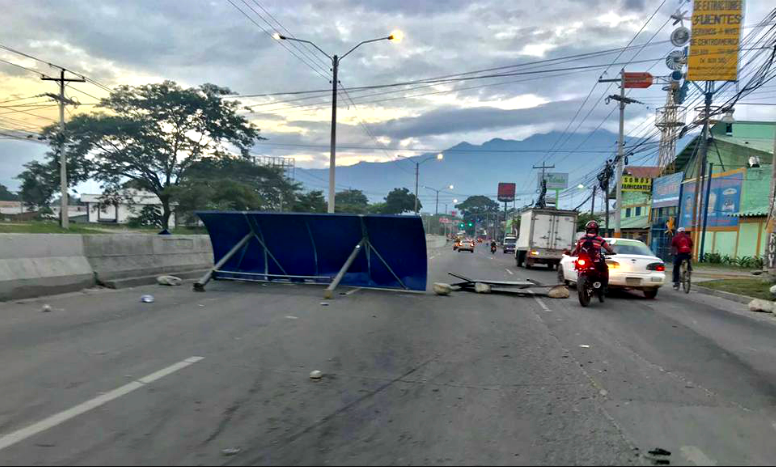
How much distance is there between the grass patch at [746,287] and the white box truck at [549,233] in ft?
21.7

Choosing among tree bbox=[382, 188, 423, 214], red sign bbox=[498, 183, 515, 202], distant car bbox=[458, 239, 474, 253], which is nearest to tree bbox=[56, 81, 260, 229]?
distant car bbox=[458, 239, 474, 253]

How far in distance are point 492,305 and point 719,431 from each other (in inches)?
271

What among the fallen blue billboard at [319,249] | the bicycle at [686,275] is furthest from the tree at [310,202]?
the bicycle at [686,275]

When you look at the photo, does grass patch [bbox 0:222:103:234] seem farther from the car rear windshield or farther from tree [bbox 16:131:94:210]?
the car rear windshield

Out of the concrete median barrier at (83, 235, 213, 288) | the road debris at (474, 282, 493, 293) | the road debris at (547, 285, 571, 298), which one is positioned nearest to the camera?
the concrete median barrier at (83, 235, 213, 288)

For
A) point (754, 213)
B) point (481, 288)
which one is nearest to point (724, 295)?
point (481, 288)

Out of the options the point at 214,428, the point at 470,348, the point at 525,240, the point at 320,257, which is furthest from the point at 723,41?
the point at 214,428

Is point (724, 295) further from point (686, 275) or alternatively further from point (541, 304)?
point (541, 304)

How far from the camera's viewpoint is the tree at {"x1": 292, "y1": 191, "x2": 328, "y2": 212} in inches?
2237

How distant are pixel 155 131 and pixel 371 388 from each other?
43391 mm

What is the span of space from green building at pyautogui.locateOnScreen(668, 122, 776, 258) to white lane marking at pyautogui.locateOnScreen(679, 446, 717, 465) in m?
24.7

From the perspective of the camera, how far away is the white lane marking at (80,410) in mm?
3789

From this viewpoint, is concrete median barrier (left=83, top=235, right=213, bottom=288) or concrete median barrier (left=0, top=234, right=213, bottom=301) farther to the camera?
concrete median barrier (left=83, top=235, right=213, bottom=288)

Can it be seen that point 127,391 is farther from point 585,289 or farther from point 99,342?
point 585,289
